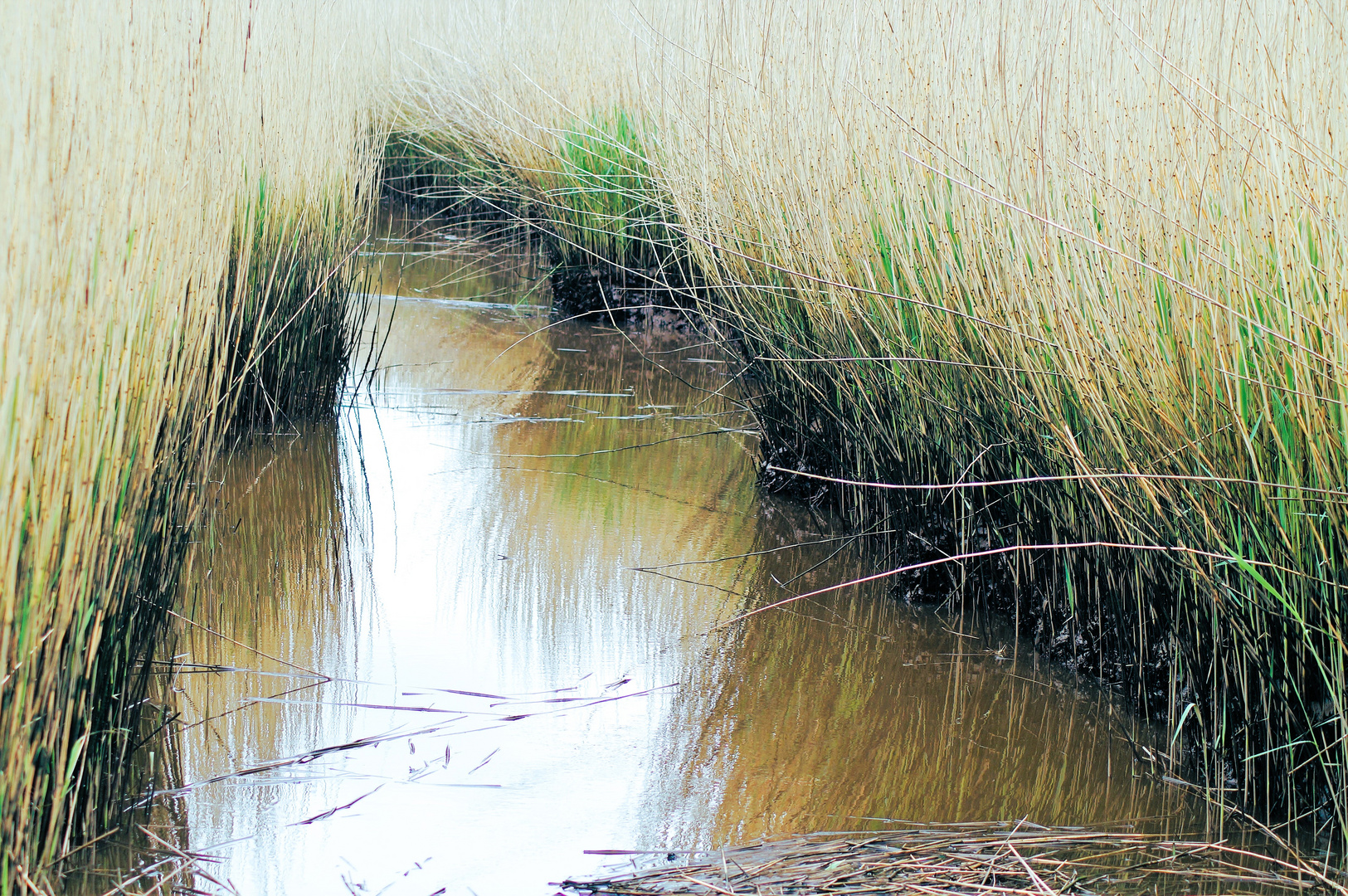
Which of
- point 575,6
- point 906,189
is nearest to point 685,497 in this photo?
point 906,189

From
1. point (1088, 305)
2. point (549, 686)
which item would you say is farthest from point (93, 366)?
point (1088, 305)

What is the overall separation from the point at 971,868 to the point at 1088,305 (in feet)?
3.28

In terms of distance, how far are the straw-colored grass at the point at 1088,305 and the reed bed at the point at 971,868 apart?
0.16 metres

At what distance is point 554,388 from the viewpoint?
4.47m

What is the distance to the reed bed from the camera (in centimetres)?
166

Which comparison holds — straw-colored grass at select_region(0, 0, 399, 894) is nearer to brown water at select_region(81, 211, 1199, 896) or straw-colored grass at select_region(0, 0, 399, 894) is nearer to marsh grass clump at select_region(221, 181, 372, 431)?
brown water at select_region(81, 211, 1199, 896)

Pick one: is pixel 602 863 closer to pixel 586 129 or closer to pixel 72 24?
pixel 72 24

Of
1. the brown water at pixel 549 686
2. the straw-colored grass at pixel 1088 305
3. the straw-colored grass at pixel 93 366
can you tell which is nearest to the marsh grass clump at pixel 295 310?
the brown water at pixel 549 686

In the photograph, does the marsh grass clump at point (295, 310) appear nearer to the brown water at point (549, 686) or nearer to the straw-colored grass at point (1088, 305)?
the brown water at point (549, 686)

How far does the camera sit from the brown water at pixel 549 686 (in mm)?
1857

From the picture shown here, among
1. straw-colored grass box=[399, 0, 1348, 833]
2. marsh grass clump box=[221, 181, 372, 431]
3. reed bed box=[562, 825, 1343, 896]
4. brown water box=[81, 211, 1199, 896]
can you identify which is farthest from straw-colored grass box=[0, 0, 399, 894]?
marsh grass clump box=[221, 181, 372, 431]

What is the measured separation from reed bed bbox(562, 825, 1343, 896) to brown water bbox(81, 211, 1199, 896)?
83 millimetres

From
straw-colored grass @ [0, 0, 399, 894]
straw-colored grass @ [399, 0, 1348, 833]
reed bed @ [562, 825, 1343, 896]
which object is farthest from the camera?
straw-colored grass @ [399, 0, 1348, 833]

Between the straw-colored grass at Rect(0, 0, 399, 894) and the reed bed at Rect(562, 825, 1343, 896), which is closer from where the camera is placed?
the straw-colored grass at Rect(0, 0, 399, 894)
